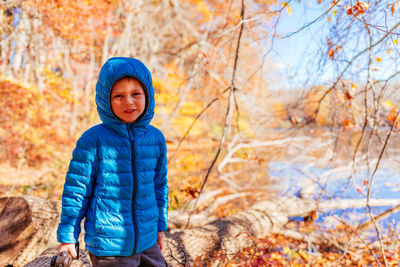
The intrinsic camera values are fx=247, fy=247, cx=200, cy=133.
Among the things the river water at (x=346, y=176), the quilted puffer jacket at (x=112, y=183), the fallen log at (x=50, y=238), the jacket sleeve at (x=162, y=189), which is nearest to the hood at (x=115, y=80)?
the quilted puffer jacket at (x=112, y=183)

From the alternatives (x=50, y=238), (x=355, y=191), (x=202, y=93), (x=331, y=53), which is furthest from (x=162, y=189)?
(x=202, y=93)

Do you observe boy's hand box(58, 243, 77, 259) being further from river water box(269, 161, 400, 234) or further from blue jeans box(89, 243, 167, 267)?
river water box(269, 161, 400, 234)

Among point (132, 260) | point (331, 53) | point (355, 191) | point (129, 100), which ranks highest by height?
point (331, 53)

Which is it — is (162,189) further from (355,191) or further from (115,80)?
(355,191)

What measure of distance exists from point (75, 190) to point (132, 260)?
0.51 meters

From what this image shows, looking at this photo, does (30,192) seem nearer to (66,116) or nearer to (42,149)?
(42,149)

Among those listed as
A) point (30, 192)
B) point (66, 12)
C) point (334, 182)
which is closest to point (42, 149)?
point (30, 192)

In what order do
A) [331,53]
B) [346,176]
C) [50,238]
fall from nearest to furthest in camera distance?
1. [50,238]
2. [331,53]
3. [346,176]

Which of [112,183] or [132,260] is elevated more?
[112,183]

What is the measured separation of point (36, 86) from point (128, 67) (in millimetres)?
6591

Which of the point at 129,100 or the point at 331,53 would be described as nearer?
the point at 129,100

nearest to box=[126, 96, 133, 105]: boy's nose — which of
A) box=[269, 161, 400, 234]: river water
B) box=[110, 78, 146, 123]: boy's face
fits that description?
box=[110, 78, 146, 123]: boy's face

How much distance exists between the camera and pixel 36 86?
6574 mm

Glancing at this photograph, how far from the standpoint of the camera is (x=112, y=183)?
1.39m
